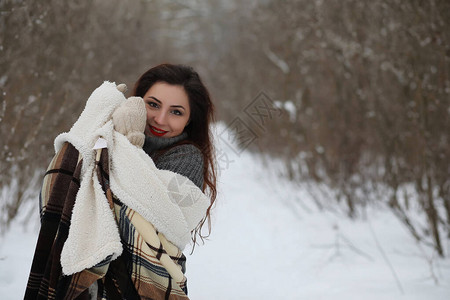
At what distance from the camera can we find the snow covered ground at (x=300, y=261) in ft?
9.70

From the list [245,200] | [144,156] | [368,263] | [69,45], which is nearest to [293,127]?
[245,200]

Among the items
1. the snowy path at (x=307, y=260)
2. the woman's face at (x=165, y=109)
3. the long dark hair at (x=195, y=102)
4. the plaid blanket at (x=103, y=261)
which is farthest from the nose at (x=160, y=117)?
the snowy path at (x=307, y=260)

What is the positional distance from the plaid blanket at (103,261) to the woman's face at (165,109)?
31 cm

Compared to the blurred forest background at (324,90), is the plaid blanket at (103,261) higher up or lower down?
lower down

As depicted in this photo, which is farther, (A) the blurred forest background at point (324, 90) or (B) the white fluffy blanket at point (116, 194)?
(A) the blurred forest background at point (324, 90)

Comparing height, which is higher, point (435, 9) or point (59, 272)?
point (435, 9)

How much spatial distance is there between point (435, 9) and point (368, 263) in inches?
85.9

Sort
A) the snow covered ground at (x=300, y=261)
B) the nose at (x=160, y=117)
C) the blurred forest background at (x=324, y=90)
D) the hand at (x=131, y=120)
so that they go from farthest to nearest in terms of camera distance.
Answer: the blurred forest background at (x=324, y=90) → the snow covered ground at (x=300, y=261) → the nose at (x=160, y=117) → the hand at (x=131, y=120)

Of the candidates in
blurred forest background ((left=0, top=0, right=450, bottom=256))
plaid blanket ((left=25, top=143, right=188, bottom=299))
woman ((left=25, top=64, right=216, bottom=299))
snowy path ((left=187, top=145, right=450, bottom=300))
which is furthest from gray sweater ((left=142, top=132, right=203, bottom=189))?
blurred forest background ((left=0, top=0, right=450, bottom=256))

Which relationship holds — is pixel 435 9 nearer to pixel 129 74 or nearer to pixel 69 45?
pixel 69 45

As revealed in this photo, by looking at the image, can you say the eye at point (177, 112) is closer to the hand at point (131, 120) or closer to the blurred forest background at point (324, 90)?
the hand at point (131, 120)

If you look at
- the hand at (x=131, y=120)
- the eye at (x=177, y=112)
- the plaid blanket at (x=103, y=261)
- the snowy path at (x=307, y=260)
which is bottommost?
the snowy path at (x=307, y=260)

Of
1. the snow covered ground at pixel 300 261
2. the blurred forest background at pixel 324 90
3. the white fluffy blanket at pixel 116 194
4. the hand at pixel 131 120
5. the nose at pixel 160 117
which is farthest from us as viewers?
the blurred forest background at pixel 324 90

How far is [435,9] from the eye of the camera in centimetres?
318
